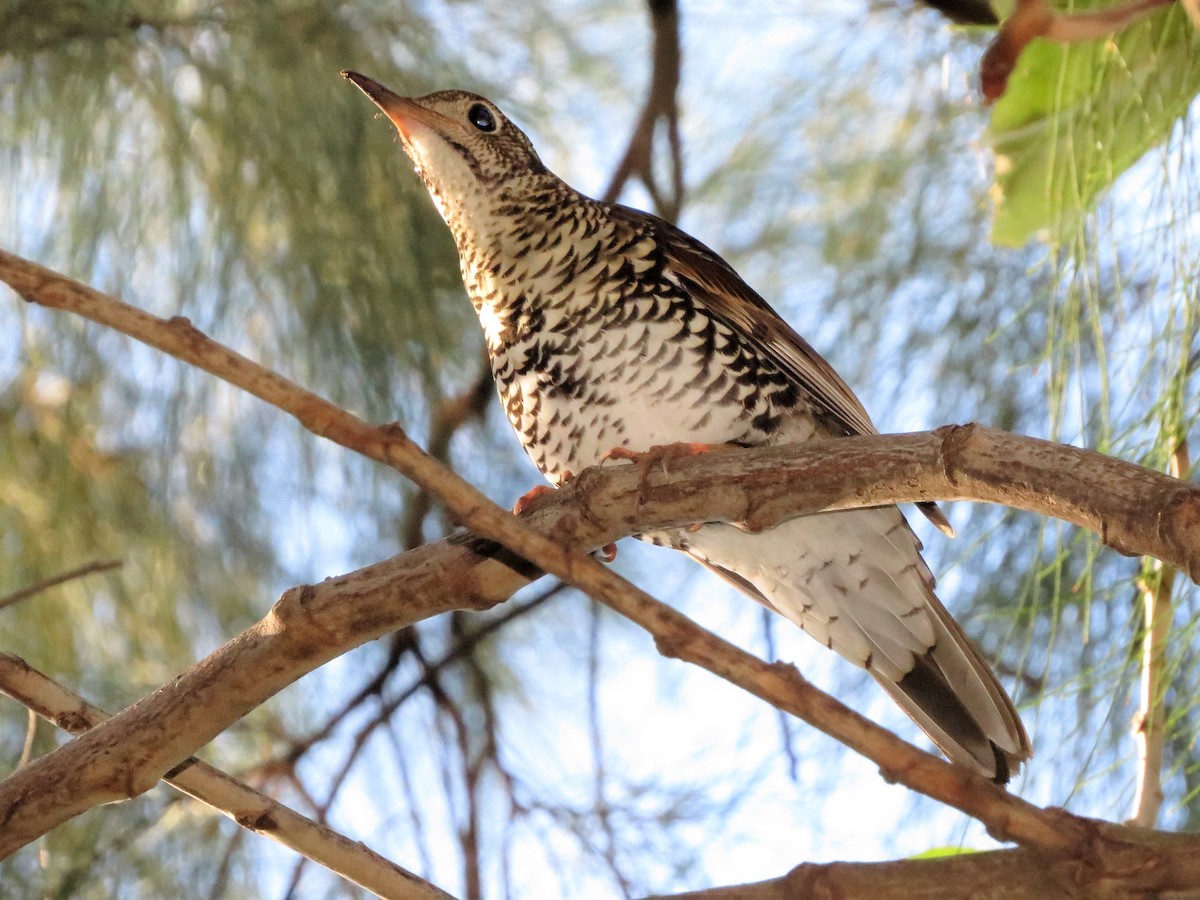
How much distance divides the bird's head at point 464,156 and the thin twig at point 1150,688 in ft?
4.08

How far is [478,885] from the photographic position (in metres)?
2.54

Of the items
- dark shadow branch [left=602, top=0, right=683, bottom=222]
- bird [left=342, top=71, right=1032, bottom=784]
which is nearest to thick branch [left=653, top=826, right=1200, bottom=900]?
bird [left=342, top=71, right=1032, bottom=784]

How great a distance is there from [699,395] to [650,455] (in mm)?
461

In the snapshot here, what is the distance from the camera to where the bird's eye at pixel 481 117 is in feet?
8.39

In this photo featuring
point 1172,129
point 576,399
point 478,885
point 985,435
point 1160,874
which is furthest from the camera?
point 478,885

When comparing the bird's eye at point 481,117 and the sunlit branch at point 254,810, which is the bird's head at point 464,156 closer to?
the bird's eye at point 481,117

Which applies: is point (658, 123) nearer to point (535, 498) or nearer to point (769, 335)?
point (769, 335)

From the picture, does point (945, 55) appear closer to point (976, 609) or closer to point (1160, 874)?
point (976, 609)

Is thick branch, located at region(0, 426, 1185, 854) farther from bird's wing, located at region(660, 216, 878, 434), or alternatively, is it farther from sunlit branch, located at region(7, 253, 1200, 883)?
bird's wing, located at region(660, 216, 878, 434)

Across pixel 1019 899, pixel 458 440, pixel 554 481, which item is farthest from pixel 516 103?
pixel 1019 899

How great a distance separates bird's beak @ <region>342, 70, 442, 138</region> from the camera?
2311 mm

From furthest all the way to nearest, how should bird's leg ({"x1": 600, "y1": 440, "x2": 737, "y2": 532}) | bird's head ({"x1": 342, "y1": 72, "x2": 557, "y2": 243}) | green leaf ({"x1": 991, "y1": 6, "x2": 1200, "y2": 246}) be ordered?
bird's head ({"x1": 342, "y1": 72, "x2": 557, "y2": 243}) < green leaf ({"x1": 991, "y1": 6, "x2": 1200, "y2": 246}) < bird's leg ({"x1": 600, "y1": 440, "x2": 737, "y2": 532})

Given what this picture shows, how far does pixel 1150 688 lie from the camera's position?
1.86m

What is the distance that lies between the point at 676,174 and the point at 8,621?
157 cm
